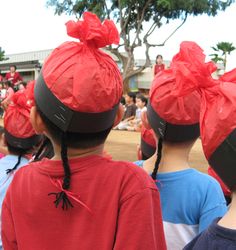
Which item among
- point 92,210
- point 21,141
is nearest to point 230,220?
point 92,210

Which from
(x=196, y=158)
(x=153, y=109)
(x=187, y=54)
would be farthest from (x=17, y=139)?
(x=196, y=158)

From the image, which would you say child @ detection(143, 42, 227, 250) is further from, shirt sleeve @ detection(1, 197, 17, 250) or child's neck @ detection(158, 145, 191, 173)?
shirt sleeve @ detection(1, 197, 17, 250)

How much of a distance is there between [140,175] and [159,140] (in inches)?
20.7

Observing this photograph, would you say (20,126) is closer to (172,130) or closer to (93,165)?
(172,130)

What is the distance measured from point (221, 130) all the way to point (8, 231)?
3.10ft

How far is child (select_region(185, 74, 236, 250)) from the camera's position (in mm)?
1266

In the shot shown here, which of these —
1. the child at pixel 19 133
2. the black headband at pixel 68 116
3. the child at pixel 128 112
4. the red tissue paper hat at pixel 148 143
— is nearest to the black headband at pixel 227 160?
the black headband at pixel 68 116

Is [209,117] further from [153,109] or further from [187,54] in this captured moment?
[153,109]

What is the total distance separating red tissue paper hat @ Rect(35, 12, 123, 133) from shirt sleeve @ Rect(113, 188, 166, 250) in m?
0.30

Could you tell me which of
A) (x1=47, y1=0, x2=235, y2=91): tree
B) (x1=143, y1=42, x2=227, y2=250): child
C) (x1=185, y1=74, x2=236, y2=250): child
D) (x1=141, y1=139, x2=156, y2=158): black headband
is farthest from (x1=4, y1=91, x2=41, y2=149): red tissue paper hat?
(x1=47, y1=0, x2=235, y2=91): tree

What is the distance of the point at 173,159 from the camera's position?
2.02 m

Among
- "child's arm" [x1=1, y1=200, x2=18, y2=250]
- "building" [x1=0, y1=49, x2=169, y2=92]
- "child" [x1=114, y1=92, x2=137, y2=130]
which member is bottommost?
"building" [x1=0, y1=49, x2=169, y2=92]

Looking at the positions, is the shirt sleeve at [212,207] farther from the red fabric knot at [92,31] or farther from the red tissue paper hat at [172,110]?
the red fabric knot at [92,31]

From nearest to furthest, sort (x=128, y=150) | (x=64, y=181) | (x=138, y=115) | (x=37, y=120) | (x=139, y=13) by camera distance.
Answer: (x=64, y=181) → (x=37, y=120) → (x=128, y=150) → (x=138, y=115) → (x=139, y=13)
